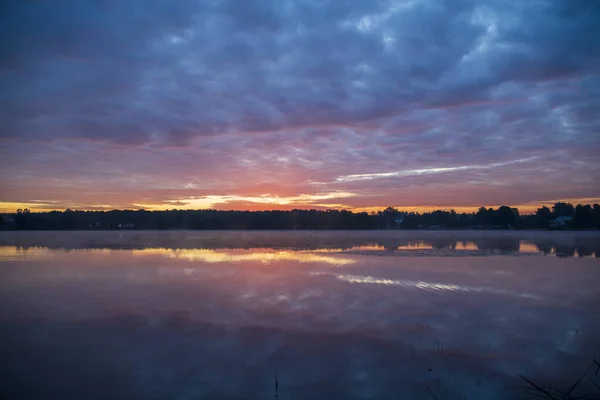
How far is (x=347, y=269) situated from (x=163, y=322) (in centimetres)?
1089

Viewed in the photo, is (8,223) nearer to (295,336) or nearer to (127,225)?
(127,225)

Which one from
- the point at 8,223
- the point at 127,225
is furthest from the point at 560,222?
the point at 8,223

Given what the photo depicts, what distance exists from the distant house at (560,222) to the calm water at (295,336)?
100866mm

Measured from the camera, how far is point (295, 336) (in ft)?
29.5

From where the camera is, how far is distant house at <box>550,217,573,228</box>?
338 ft

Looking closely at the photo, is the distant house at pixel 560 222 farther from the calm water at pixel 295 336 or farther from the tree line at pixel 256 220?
the calm water at pixel 295 336

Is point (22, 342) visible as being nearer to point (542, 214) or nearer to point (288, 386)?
point (288, 386)

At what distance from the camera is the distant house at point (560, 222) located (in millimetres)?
103106

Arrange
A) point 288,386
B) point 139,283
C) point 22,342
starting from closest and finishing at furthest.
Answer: point 288,386 < point 22,342 < point 139,283

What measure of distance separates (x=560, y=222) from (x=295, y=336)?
11662 cm

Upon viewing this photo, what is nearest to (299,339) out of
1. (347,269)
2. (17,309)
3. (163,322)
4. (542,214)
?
(163,322)

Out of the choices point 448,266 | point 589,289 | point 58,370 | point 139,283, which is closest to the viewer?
point 58,370

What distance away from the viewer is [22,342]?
342 inches

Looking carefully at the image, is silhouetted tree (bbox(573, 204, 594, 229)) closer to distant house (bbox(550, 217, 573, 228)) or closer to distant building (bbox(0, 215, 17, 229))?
distant house (bbox(550, 217, 573, 228))
